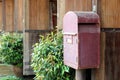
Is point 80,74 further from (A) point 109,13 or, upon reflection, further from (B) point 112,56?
(A) point 109,13

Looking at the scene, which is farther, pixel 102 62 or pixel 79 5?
pixel 79 5

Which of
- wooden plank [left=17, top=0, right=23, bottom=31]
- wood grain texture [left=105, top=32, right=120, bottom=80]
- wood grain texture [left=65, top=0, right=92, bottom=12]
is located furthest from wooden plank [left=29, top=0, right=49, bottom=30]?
wood grain texture [left=105, top=32, right=120, bottom=80]

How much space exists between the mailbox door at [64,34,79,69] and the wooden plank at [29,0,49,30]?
3.37 m

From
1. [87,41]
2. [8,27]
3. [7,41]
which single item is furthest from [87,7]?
[8,27]

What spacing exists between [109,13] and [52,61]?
106cm

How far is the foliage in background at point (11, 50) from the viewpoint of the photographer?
24.0 feet

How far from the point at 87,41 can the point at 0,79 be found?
4.70 metres

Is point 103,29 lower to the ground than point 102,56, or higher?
higher

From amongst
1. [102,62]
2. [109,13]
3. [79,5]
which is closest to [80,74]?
[102,62]

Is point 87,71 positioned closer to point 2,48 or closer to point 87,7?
point 87,7

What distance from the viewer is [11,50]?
7.31 metres

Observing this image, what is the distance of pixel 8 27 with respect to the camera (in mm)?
10750

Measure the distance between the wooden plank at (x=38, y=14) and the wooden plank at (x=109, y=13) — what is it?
3563mm

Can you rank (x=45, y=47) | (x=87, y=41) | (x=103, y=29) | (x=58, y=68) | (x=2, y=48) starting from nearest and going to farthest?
(x=87, y=41) → (x=103, y=29) → (x=58, y=68) → (x=45, y=47) → (x=2, y=48)
